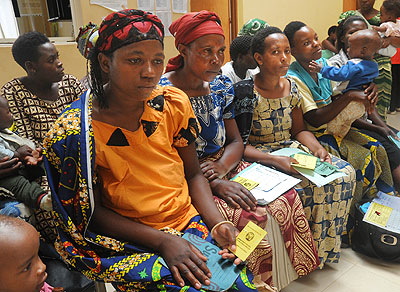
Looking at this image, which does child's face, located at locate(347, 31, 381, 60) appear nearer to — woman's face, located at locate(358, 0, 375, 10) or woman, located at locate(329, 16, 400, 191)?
woman, located at locate(329, 16, 400, 191)

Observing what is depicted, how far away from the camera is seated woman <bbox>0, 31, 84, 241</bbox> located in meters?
2.19

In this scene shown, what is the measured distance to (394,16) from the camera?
4113 mm

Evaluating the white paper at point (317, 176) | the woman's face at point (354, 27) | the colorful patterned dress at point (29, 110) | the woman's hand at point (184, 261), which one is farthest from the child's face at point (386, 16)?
the woman's hand at point (184, 261)

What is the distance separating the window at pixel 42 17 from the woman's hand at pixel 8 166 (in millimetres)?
2250

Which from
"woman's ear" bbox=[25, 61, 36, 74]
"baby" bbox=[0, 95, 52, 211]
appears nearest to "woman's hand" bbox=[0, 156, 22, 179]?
"baby" bbox=[0, 95, 52, 211]

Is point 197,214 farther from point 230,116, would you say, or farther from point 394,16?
point 394,16

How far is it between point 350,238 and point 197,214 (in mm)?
1521


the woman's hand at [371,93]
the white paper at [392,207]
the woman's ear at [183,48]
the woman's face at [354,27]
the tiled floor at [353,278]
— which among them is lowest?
the tiled floor at [353,278]

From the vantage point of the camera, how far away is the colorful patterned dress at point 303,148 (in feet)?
6.84

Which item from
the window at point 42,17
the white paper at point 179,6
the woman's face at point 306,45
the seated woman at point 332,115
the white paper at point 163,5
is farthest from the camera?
the white paper at point 179,6

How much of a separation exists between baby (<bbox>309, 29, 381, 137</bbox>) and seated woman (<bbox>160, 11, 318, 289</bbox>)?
2.76ft

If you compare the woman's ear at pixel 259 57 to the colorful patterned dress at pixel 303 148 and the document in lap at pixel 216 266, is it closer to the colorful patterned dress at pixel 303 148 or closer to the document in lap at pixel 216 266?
the colorful patterned dress at pixel 303 148

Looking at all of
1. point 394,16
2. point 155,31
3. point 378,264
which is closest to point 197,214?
point 155,31

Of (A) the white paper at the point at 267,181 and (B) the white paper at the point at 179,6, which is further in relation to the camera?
(B) the white paper at the point at 179,6
